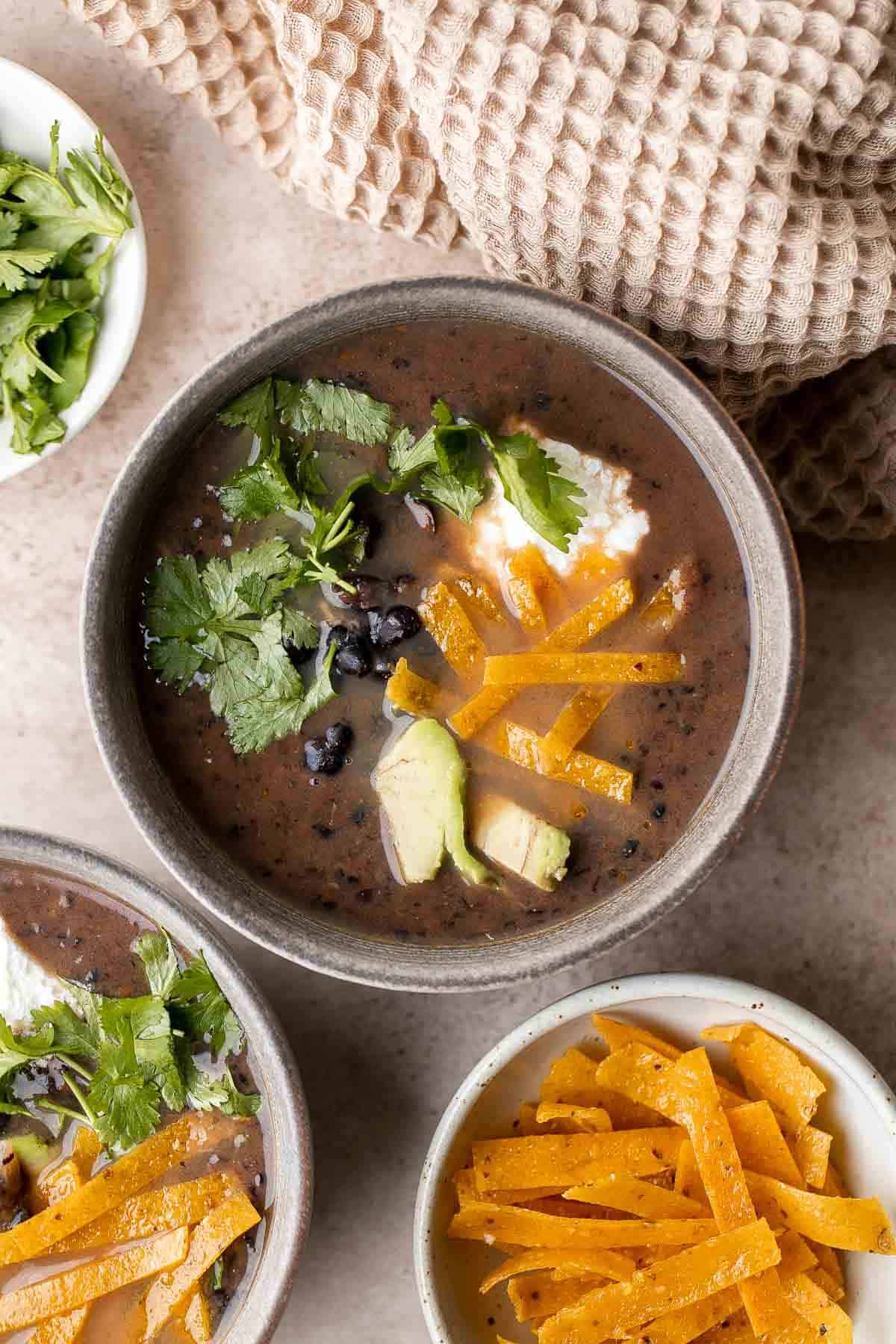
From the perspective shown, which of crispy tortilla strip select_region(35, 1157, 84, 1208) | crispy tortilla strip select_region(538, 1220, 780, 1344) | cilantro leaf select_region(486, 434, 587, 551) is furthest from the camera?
crispy tortilla strip select_region(35, 1157, 84, 1208)

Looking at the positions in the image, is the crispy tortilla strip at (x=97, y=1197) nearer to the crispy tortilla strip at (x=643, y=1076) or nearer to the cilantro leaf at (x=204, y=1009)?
the cilantro leaf at (x=204, y=1009)

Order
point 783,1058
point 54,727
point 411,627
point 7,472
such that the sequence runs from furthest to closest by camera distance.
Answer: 1. point 54,727
2. point 7,472
3. point 783,1058
4. point 411,627

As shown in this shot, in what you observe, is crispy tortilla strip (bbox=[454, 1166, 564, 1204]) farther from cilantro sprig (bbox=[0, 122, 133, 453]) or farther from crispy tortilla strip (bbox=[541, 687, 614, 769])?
cilantro sprig (bbox=[0, 122, 133, 453])

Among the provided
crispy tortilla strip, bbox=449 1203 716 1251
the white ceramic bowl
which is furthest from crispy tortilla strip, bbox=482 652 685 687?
crispy tortilla strip, bbox=449 1203 716 1251

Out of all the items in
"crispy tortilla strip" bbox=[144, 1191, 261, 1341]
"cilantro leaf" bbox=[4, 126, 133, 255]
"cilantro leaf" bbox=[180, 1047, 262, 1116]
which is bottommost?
"crispy tortilla strip" bbox=[144, 1191, 261, 1341]

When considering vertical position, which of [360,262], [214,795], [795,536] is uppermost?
[360,262]

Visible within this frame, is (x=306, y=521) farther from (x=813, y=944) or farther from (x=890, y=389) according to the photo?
(x=813, y=944)

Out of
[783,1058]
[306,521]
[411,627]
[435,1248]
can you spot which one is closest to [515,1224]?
[435,1248]
